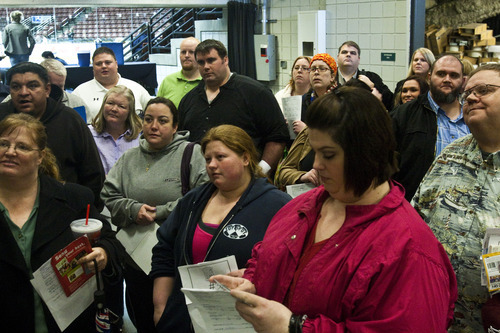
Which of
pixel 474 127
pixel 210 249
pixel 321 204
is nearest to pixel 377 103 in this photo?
pixel 321 204

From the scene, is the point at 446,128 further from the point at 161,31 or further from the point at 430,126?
the point at 161,31

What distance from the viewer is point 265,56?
31.4 feet

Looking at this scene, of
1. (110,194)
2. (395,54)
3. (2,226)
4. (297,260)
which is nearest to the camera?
(297,260)

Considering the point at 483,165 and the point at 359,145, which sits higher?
the point at 359,145

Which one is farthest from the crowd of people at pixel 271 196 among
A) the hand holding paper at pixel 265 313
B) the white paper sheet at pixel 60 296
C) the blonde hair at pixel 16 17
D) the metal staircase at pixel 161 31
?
the metal staircase at pixel 161 31

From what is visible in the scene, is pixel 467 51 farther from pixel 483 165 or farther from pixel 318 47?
pixel 483 165

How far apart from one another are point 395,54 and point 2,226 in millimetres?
6154

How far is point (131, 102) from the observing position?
13.2 ft

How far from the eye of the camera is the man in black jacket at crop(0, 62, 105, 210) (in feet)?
10.8

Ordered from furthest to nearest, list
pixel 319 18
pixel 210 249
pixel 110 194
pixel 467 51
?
pixel 319 18 → pixel 467 51 → pixel 110 194 → pixel 210 249

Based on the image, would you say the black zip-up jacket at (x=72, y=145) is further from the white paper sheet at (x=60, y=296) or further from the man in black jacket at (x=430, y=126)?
the man in black jacket at (x=430, y=126)

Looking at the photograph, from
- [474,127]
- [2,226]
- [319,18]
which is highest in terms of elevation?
[319,18]

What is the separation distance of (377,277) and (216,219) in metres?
1.32

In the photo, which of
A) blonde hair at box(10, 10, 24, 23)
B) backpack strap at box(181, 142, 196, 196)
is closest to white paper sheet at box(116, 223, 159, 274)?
backpack strap at box(181, 142, 196, 196)
